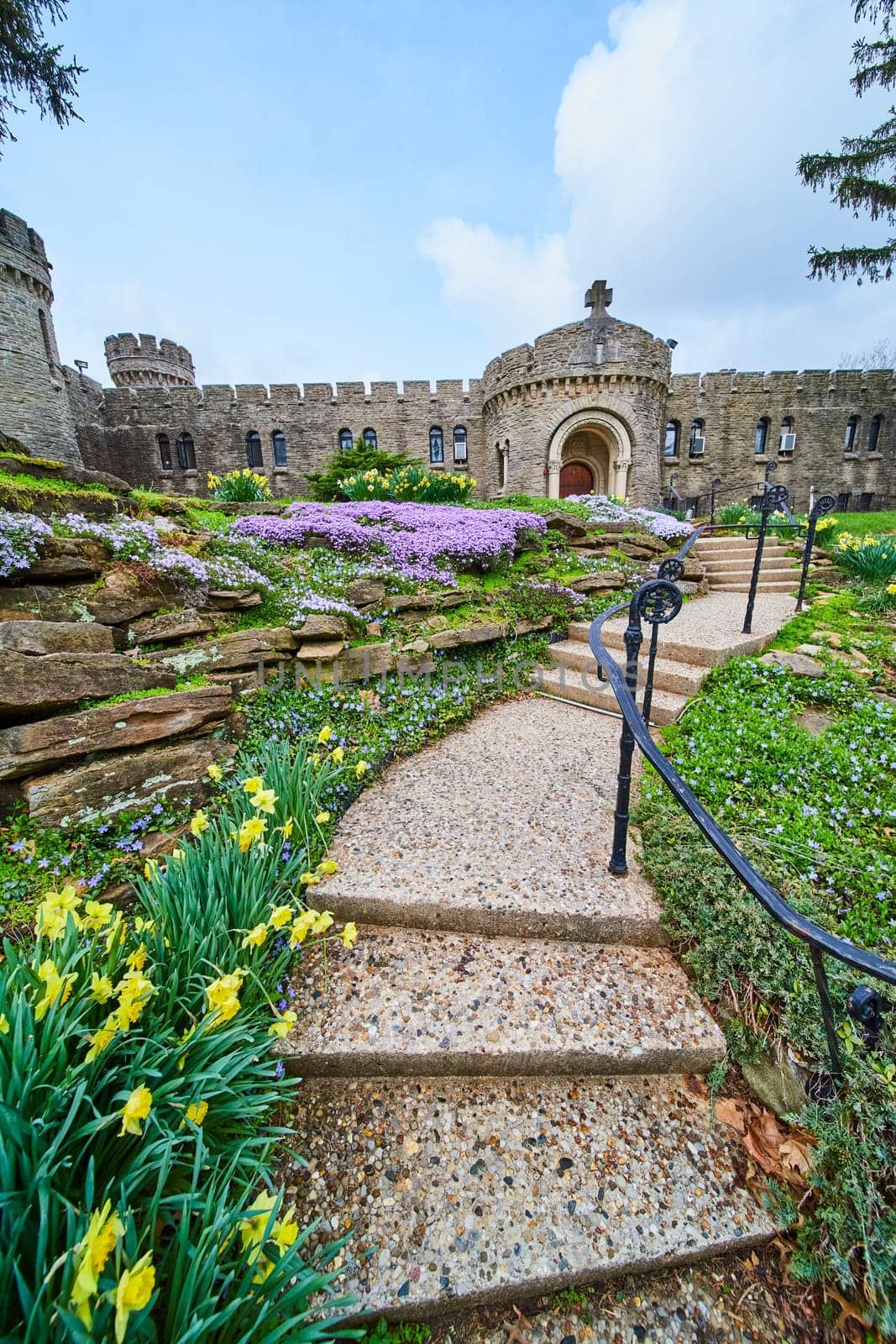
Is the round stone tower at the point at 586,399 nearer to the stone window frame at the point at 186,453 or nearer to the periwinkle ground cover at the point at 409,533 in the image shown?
the periwinkle ground cover at the point at 409,533

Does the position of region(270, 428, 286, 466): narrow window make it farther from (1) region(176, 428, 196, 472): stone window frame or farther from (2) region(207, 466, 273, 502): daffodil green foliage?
(2) region(207, 466, 273, 502): daffodil green foliage

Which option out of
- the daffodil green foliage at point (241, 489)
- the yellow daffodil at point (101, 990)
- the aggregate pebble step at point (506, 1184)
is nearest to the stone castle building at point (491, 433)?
the daffodil green foliage at point (241, 489)

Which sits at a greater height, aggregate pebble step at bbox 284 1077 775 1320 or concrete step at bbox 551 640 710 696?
concrete step at bbox 551 640 710 696

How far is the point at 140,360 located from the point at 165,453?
18.6 ft

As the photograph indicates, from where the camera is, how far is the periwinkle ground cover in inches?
215

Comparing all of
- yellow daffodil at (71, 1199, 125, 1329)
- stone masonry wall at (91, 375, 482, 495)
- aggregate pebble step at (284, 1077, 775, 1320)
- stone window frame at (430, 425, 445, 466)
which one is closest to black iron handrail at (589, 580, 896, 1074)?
aggregate pebble step at (284, 1077, 775, 1320)

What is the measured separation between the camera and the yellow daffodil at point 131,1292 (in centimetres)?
81

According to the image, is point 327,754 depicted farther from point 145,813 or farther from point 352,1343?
point 352,1343

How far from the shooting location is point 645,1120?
1682mm

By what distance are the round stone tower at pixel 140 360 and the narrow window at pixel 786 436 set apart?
23942 millimetres

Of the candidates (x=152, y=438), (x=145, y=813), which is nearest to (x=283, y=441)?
(x=152, y=438)

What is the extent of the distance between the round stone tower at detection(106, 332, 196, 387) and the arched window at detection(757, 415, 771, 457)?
23.1 m

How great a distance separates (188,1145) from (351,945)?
0.83 meters

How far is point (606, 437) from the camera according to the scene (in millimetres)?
15188
